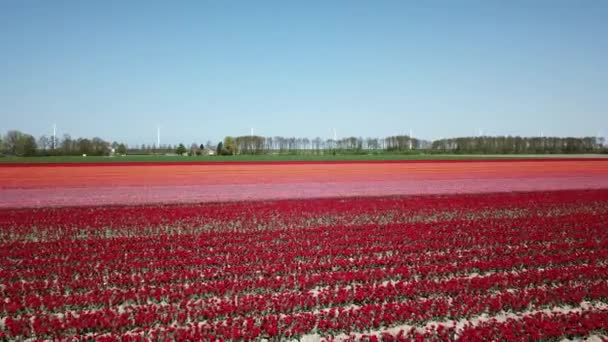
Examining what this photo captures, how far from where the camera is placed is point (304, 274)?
389 inches

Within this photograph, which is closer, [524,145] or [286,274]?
[286,274]

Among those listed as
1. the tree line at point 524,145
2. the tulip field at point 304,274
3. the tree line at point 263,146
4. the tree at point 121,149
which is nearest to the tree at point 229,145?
the tree line at point 263,146

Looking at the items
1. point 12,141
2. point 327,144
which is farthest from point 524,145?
point 12,141

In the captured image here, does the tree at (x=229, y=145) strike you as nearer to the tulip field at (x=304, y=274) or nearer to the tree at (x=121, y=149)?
the tree at (x=121, y=149)

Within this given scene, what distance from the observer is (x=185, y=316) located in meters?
7.45

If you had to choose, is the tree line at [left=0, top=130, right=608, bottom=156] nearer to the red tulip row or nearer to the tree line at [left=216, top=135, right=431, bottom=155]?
the tree line at [left=216, top=135, right=431, bottom=155]

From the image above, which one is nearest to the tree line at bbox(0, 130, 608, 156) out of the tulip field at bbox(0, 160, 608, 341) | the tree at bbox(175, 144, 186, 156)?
the tree at bbox(175, 144, 186, 156)

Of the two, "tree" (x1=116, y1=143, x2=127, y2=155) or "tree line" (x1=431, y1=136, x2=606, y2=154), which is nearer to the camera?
"tree line" (x1=431, y1=136, x2=606, y2=154)

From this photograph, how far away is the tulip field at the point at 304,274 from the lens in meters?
7.14

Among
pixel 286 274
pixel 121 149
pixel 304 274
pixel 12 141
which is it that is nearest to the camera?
pixel 304 274

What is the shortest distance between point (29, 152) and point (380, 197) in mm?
102769

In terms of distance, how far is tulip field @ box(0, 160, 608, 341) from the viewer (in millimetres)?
7141

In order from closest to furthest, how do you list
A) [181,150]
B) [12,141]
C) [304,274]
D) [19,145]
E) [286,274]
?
[304,274]
[286,274]
[19,145]
[12,141]
[181,150]

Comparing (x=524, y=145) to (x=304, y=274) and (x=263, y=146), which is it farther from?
(x=304, y=274)
